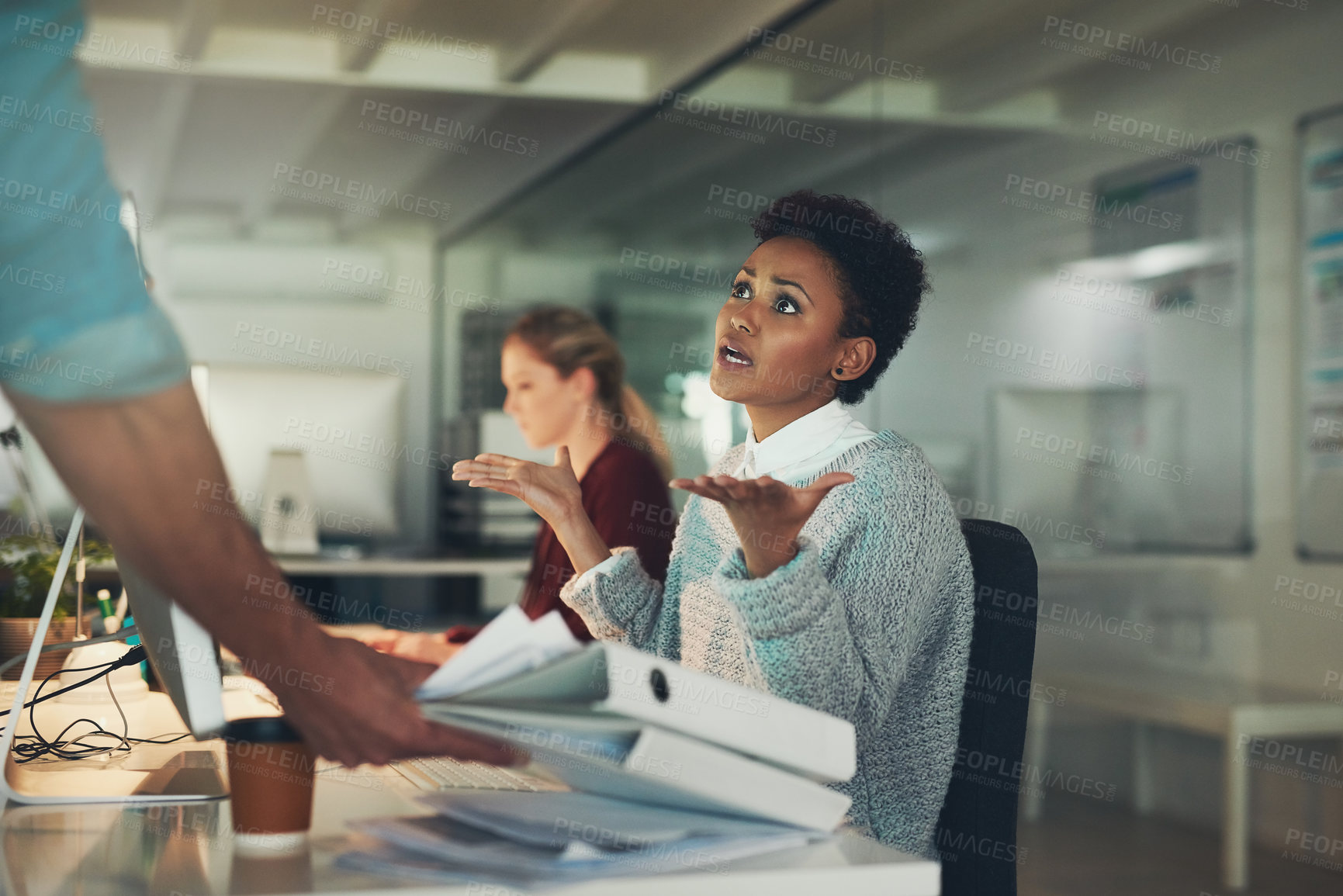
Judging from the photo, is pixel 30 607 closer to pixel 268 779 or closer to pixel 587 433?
pixel 587 433

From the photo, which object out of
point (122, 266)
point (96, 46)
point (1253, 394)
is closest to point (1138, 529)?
point (1253, 394)

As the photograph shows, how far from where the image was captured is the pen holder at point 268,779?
37.5 inches

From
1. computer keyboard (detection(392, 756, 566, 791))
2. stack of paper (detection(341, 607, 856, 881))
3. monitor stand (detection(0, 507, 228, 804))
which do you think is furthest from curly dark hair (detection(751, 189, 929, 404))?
monitor stand (detection(0, 507, 228, 804))

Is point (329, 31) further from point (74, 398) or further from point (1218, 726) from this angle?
point (74, 398)

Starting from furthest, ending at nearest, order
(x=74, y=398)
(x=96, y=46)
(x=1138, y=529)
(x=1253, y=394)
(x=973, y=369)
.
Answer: (x=96, y=46)
(x=973, y=369)
(x=1138, y=529)
(x=1253, y=394)
(x=74, y=398)

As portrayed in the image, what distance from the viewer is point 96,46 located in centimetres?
511

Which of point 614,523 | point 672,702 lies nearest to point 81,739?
point 672,702

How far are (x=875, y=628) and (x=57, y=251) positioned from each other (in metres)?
0.90

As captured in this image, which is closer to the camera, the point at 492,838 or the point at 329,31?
the point at 492,838

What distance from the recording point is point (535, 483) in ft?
5.88

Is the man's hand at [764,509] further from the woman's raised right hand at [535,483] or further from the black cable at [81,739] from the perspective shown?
the black cable at [81,739]

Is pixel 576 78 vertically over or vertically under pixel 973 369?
over

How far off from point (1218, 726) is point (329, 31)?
4454mm

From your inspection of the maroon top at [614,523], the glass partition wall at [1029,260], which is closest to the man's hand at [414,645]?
the maroon top at [614,523]
